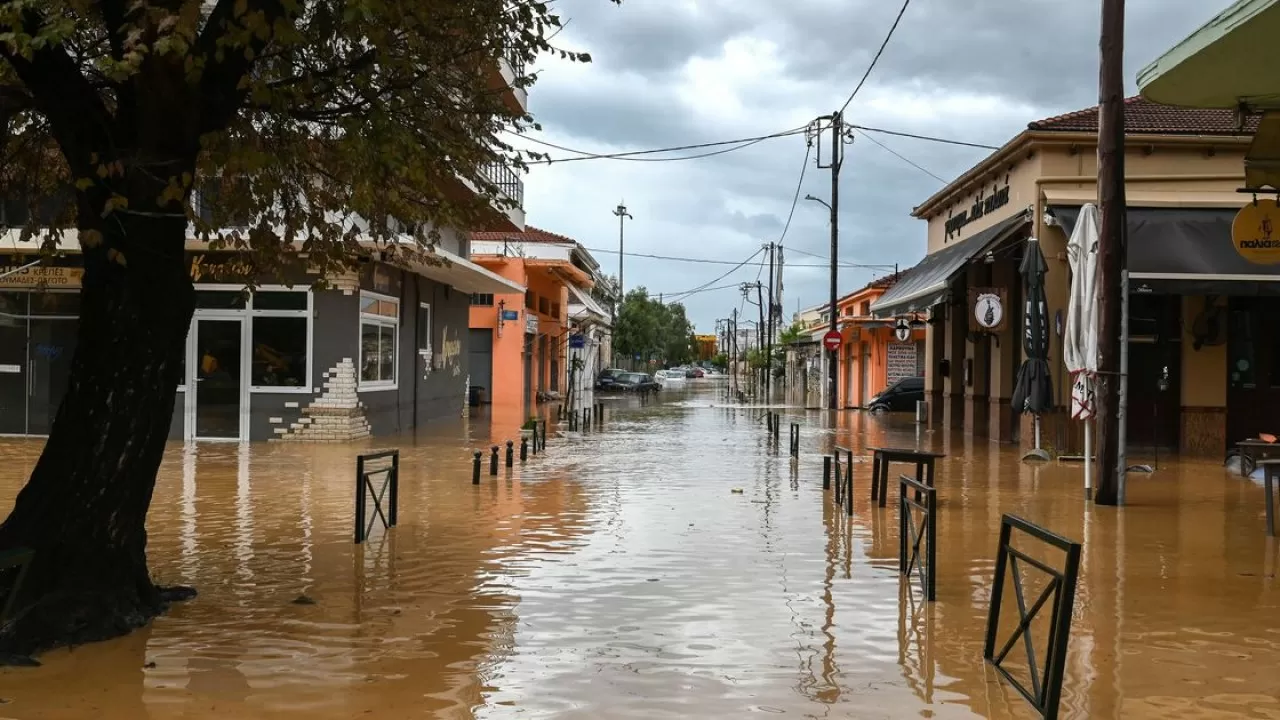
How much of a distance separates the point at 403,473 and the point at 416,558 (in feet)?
22.6

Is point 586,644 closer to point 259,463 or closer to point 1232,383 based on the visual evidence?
point 259,463

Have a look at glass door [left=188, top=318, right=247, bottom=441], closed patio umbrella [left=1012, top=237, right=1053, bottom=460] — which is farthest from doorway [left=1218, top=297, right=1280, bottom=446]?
glass door [left=188, top=318, right=247, bottom=441]

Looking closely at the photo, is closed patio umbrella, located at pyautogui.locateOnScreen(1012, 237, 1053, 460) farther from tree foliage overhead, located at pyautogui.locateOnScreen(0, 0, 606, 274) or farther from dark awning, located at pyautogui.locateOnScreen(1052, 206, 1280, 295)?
tree foliage overhead, located at pyautogui.locateOnScreen(0, 0, 606, 274)

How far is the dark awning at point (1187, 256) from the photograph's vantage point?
698 inches

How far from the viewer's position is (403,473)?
1585cm

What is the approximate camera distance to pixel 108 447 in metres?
6.70

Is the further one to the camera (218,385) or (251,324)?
(218,385)

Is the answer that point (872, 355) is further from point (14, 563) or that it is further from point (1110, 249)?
point (14, 563)

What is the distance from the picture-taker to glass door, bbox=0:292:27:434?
21.6 m

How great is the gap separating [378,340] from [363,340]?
1.16 m

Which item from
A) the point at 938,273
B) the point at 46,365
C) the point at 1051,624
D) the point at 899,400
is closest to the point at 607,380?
the point at 899,400

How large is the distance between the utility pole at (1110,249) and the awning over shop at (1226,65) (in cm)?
528

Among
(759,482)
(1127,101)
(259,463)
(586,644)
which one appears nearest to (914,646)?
(586,644)

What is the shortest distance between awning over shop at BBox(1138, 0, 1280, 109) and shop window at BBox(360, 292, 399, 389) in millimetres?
16798
